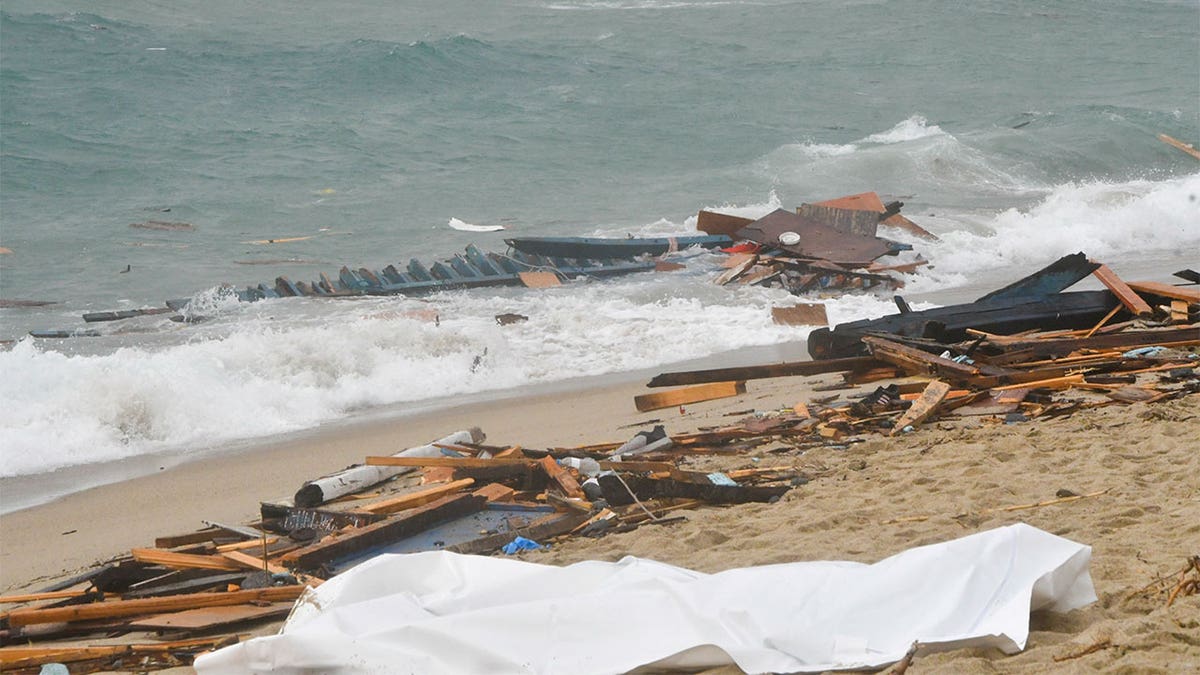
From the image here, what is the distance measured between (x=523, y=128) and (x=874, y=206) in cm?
1224

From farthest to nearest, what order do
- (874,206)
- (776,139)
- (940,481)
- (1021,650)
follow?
(776,139) → (874,206) → (940,481) → (1021,650)

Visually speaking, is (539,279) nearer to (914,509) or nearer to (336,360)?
(336,360)

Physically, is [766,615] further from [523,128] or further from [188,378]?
[523,128]

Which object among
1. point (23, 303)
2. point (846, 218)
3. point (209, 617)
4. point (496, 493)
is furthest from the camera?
point (846, 218)

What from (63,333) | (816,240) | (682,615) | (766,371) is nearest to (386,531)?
(682,615)

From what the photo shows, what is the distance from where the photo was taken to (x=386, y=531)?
5.85 meters

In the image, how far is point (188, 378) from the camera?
1010cm

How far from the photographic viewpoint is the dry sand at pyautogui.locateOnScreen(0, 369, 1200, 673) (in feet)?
12.2

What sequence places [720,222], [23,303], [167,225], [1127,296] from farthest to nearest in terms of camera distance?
[167,225] < [720,222] < [23,303] < [1127,296]

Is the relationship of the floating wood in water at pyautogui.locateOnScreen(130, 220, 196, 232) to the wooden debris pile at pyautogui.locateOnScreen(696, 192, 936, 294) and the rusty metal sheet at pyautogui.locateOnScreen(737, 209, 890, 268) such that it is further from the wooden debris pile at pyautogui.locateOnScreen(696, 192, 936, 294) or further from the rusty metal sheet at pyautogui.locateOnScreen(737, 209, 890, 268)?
the rusty metal sheet at pyautogui.locateOnScreen(737, 209, 890, 268)

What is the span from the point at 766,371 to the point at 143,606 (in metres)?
5.05

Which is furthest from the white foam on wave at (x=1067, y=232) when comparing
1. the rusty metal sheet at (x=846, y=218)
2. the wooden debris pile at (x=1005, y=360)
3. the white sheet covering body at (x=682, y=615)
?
the white sheet covering body at (x=682, y=615)

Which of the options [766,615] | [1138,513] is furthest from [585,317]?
[766,615]

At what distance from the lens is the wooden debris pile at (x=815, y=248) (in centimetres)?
1423
